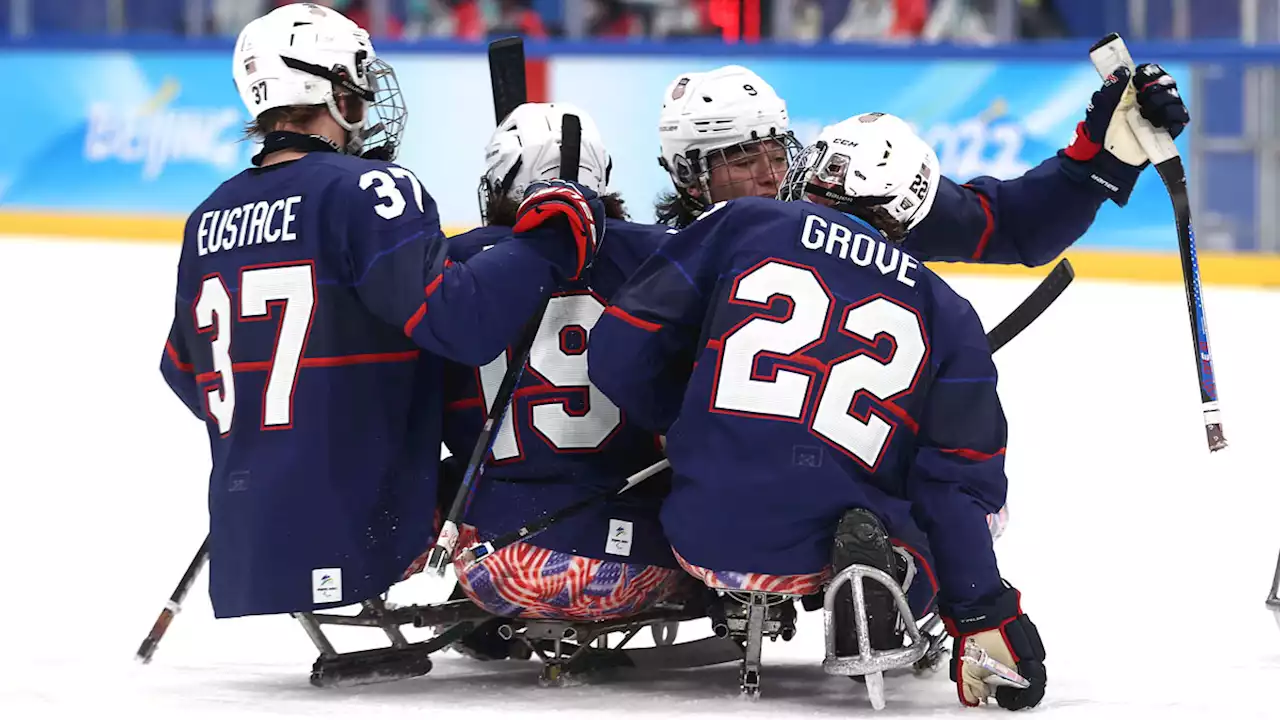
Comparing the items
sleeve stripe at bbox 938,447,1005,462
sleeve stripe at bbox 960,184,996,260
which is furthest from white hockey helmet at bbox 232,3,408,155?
sleeve stripe at bbox 960,184,996,260

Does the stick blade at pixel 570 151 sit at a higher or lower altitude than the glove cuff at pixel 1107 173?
higher

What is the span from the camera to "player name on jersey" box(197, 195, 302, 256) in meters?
3.29

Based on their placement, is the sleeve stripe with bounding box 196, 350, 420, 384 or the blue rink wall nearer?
the sleeve stripe with bounding box 196, 350, 420, 384

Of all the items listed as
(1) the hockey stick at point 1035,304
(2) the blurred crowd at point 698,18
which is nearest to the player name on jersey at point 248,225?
(1) the hockey stick at point 1035,304

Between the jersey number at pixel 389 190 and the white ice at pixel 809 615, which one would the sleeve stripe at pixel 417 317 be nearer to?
the jersey number at pixel 389 190

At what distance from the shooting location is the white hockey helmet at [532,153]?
11.6 feet

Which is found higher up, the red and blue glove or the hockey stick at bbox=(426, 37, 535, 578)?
the red and blue glove

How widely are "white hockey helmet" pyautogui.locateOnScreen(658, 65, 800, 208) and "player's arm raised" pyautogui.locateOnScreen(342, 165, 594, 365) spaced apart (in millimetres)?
559

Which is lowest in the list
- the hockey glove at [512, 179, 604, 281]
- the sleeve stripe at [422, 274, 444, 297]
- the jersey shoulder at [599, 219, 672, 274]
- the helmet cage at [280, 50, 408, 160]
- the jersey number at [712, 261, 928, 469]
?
the jersey number at [712, 261, 928, 469]

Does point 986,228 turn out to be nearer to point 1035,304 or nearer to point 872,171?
point 1035,304

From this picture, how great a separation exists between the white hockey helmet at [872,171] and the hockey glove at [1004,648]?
2.23 feet

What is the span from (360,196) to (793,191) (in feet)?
2.45

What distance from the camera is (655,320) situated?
324 cm

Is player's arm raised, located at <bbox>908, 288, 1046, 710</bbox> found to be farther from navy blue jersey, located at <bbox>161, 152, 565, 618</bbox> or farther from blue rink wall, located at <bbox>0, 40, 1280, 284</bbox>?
blue rink wall, located at <bbox>0, 40, 1280, 284</bbox>
